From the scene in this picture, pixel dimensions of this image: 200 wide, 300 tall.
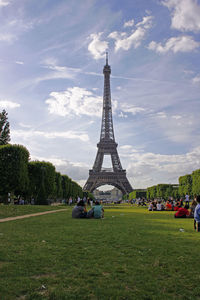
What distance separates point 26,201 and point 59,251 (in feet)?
200

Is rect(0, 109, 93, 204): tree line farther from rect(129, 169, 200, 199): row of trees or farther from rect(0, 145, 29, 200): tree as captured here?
rect(129, 169, 200, 199): row of trees

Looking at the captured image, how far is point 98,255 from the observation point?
7.51 m

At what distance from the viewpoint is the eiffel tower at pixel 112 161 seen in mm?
106375

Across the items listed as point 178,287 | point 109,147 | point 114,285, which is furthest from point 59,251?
point 109,147

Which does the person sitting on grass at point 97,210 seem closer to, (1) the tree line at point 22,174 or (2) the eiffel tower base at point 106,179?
(1) the tree line at point 22,174

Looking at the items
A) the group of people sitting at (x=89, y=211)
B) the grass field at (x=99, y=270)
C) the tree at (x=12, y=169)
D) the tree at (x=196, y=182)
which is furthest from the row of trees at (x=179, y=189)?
the grass field at (x=99, y=270)

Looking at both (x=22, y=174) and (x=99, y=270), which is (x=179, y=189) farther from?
(x=99, y=270)

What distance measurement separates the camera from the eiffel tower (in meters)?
106

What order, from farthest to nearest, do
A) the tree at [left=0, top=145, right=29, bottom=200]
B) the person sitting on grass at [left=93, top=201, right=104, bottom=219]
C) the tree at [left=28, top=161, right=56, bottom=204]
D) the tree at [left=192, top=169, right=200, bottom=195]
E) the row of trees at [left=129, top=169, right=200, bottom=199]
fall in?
1. the row of trees at [left=129, top=169, right=200, bottom=199]
2. the tree at [left=192, top=169, right=200, bottom=195]
3. the tree at [left=28, top=161, right=56, bottom=204]
4. the tree at [left=0, top=145, right=29, bottom=200]
5. the person sitting on grass at [left=93, top=201, right=104, bottom=219]

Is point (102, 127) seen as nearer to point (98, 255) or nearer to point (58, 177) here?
point (58, 177)

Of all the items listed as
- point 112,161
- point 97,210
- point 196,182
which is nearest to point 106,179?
point 112,161

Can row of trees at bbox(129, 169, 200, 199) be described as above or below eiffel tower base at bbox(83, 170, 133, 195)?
below

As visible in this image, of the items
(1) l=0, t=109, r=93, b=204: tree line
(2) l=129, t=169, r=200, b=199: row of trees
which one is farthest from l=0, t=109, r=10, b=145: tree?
(2) l=129, t=169, r=200, b=199: row of trees

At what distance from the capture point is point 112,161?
10881 centimetres
